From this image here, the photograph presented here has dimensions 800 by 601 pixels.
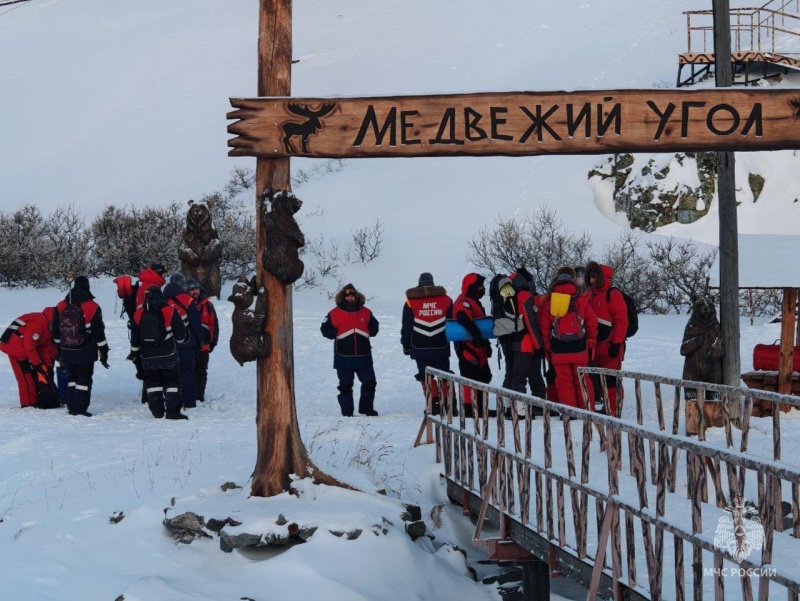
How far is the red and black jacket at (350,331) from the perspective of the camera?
13336mm

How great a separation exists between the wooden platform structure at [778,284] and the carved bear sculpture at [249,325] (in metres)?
6.52

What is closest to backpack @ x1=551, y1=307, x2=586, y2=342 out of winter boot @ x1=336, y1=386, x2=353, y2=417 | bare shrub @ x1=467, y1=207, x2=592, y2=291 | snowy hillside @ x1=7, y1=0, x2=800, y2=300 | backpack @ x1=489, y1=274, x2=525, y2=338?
backpack @ x1=489, y1=274, x2=525, y2=338

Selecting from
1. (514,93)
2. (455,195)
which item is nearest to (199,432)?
(514,93)

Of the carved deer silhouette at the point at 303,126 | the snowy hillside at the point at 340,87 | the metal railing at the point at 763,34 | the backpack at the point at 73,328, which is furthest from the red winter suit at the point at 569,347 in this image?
the metal railing at the point at 763,34

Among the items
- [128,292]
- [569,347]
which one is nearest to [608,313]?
[569,347]

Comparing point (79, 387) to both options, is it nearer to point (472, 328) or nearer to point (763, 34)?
point (472, 328)

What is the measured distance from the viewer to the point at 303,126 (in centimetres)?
819

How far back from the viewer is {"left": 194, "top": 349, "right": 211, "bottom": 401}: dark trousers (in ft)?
48.3

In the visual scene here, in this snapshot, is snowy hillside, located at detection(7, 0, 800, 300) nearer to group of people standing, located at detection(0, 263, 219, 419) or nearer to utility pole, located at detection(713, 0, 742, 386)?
group of people standing, located at detection(0, 263, 219, 419)

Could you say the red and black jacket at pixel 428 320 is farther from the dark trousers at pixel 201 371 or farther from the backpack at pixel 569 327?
the dark trousers at pixel 201 371

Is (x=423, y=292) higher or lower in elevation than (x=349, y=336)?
higher

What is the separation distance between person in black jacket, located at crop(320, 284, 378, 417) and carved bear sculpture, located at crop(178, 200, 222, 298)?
9.29m

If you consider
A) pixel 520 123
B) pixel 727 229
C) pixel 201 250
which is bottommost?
pixel 727 229

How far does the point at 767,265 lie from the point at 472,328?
3.42 metres
